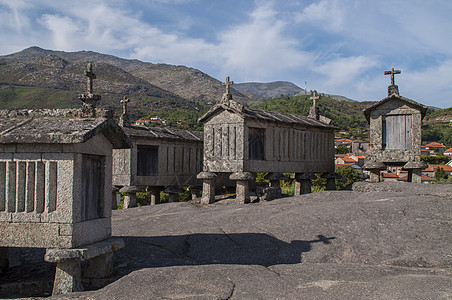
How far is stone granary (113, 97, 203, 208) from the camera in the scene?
16125 millimetres

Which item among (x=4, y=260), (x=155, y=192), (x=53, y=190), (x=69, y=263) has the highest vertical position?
(x=53, y=190)

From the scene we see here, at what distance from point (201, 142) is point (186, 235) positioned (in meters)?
9.54

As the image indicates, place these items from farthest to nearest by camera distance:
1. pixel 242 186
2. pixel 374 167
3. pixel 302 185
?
pixel 302 185, pixel 374 167, pixel 242 186

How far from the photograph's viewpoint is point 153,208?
46.3 feet

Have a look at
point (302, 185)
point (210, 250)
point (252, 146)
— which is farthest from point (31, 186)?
point (302, 185)

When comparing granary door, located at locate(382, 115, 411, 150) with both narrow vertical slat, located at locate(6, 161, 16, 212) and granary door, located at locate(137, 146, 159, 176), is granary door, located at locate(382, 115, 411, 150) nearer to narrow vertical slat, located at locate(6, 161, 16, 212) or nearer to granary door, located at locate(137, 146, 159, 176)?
granary door, located at locate(137, 146, 159, 176)

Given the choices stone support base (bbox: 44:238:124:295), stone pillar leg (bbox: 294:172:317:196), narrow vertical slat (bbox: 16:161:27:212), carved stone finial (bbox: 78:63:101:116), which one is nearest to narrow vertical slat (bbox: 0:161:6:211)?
narrow vertical slat (bbox: 16:161:27:212)

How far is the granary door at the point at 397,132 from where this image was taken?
48.8 feet

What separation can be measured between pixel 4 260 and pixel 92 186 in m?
2.34

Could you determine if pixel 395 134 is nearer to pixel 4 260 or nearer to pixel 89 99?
pixel 89 99

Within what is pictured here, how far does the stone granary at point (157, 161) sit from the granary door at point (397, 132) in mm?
7608

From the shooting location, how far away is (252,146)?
14562mm

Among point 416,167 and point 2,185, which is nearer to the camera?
point 2,185

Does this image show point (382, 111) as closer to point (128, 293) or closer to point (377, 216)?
point (377, 216)
